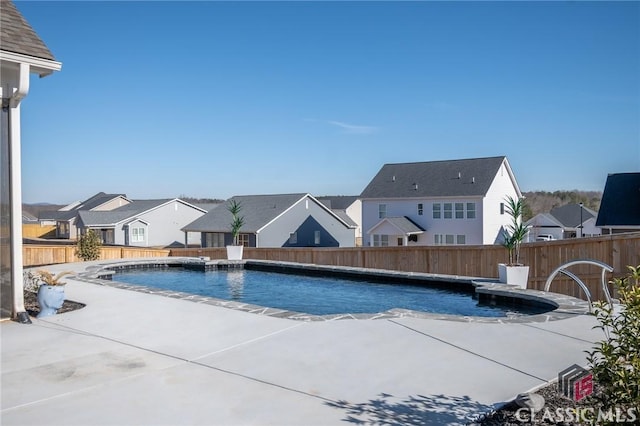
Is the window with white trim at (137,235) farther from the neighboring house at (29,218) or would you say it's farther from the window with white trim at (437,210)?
the neighboring house at (29,218)

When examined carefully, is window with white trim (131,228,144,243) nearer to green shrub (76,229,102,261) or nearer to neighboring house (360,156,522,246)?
neighboring house (360,156,522,246)

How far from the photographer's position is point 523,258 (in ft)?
41.5

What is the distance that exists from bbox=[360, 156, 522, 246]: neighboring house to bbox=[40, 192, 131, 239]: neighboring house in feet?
97.8

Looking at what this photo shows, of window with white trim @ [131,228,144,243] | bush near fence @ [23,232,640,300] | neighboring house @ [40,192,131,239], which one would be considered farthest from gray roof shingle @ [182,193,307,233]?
neighboring house @ [40,192,131,239]

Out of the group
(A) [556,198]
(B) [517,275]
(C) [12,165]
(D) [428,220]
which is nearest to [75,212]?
(D) [428,220]

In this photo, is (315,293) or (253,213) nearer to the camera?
(315,293)

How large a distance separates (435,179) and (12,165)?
2827cm

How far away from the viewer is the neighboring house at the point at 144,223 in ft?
134

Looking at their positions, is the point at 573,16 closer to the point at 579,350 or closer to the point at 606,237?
the point at 606,237

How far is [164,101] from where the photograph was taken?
78.9 ft

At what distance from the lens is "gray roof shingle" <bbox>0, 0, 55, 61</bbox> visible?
22.8 ft

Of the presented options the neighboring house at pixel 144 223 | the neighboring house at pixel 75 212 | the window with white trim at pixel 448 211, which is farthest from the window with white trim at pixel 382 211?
the neighboring house at pixel 75 212

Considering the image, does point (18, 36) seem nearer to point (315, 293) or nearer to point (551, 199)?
point (315, 293)

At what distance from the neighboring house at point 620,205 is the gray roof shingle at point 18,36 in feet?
65.9
